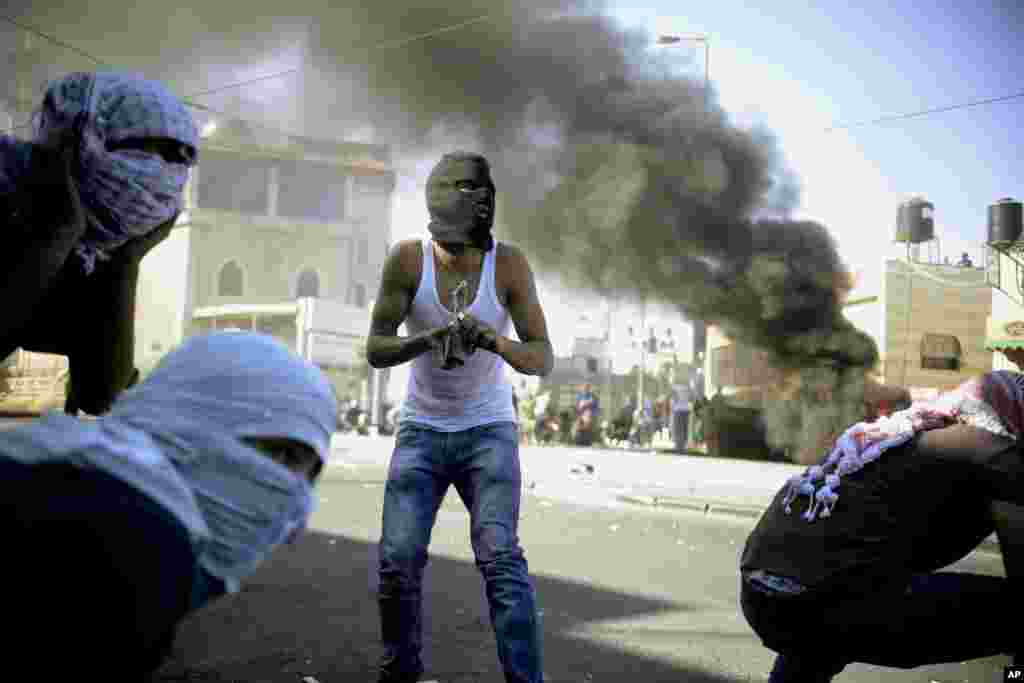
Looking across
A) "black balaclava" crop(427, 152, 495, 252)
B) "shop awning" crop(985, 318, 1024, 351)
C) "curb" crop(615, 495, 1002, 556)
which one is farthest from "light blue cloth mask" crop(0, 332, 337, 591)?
"shop awning" crop(985, 318, 1024, 351)

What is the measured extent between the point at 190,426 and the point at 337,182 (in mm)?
53852

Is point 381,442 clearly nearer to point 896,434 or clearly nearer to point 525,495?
point 525,495

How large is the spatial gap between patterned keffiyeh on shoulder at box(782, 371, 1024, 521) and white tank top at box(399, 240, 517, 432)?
102 centimetres

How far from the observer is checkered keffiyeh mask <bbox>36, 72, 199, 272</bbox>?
185 centimetres

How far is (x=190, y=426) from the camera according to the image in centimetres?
127

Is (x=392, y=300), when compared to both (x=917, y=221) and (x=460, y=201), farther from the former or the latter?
(x=917, y=221)

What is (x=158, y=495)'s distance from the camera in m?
1.19

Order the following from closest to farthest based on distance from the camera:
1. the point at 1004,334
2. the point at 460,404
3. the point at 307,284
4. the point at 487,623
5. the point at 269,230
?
the point at 460,404, the point at 487,623, the point at 1004,334, the point at 269,230, the point at 307,284

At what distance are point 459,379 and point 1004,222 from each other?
17.5 metres

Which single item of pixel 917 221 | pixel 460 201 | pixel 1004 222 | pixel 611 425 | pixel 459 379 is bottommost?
Result: pixel 611 425

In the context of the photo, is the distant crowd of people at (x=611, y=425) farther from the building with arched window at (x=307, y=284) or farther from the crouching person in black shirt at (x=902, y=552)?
the building with arched window at (x=307, y=284)

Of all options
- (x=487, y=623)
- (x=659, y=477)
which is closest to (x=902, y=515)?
(x=487, y=623)

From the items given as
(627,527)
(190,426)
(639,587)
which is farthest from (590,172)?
(190,426)

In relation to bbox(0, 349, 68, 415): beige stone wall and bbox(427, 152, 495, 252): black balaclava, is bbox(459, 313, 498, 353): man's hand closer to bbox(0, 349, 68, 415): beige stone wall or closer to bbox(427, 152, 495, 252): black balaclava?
bbox(427, 152, 495, 252): black balaclava
